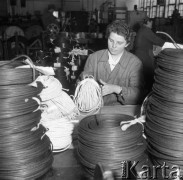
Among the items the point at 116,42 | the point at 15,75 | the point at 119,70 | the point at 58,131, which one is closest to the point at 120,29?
the point at 116,42

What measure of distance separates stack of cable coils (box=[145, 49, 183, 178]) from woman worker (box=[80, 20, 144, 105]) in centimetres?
124

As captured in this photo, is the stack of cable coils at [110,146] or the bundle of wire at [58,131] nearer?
the stack of cable coils at [110,146]

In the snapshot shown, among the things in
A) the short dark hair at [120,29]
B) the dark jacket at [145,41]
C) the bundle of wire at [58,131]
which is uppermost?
the short dark hair at [120,29]

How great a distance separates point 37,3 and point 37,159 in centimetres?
2131

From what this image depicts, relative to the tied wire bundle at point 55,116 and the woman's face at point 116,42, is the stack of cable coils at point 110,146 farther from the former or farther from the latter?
the woman's face at point 116,42

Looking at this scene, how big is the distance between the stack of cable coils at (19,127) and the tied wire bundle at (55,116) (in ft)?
0.76

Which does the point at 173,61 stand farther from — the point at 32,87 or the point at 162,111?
the point at 32,87

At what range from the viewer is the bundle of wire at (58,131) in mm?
1876

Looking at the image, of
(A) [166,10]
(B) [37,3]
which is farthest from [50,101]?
(B) [37,3]

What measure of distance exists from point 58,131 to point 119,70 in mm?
1509

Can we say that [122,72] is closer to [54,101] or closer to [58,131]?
[54,101]

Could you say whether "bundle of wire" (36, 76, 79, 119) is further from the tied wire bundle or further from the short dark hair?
the short dark hair

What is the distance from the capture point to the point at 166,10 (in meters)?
15.9

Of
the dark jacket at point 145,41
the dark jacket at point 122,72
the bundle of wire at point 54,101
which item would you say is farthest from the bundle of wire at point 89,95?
the dark jacket at point 145,41
